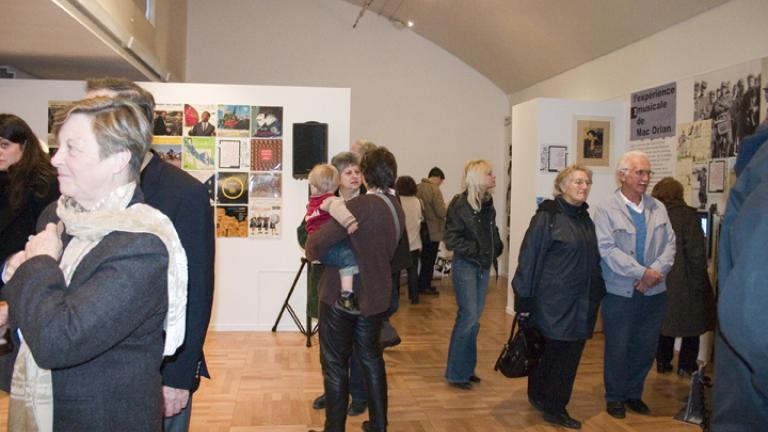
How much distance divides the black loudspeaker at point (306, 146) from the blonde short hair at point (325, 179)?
6.61 feet

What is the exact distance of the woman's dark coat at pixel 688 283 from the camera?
4344 mm

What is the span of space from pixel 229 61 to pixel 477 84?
4271 millimetres

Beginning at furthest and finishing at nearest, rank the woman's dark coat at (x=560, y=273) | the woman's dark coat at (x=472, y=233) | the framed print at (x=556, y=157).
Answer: the framed print at (x=556, y=157) → the woman's dark coat at (x=472, y=233) → the woman's dark coat at (x=560, y=273)

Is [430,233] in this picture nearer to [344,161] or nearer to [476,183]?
[476,183]

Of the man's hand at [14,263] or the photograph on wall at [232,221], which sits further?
the photograph on wall at [232,221]

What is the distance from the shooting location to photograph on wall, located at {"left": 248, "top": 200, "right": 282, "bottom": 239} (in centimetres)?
593

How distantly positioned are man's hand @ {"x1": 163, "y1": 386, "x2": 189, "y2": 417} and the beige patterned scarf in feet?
1.38

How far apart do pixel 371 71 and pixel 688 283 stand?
7078 millimetres

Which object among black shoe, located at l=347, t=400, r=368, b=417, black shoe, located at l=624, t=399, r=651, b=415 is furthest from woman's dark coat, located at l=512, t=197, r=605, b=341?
black shoe, located at l=347, t=400, r=368, b=417

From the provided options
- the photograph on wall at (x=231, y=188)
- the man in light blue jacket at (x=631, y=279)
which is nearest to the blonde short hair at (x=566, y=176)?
the man in light blue jacket at (x=631, y=279)

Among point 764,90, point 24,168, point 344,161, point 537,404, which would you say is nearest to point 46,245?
point 24,168

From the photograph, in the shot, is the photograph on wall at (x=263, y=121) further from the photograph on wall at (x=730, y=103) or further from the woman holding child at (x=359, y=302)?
the photograph on wall at (x=730, y=103)

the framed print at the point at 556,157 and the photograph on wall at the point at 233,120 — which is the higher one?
the photograph on wall at the point at 233,120

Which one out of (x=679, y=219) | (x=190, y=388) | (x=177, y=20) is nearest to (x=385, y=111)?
(x=177, y=20)
